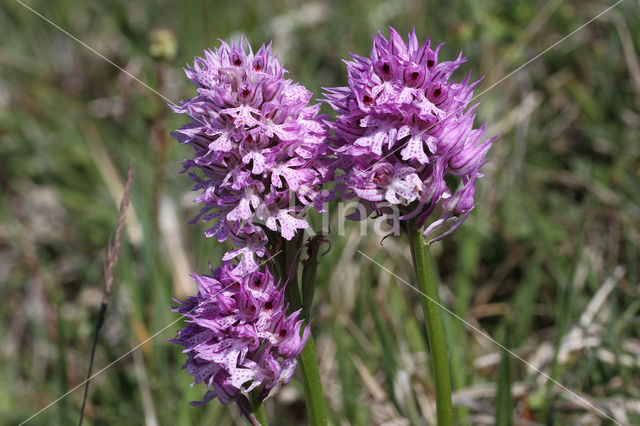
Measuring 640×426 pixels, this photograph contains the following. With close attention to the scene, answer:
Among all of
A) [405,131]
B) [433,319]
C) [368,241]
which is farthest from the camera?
[368,241]

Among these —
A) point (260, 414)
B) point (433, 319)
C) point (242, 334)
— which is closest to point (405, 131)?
point (433, 319)

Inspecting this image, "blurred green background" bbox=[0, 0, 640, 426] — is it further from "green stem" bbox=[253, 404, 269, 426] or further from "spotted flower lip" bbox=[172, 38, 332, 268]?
"spotted flower lip" bbox=[172, 38, 332, 268]

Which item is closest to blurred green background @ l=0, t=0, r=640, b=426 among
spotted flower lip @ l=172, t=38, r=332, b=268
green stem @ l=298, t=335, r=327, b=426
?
green stem @ l=298, t=335, r=327, b=426

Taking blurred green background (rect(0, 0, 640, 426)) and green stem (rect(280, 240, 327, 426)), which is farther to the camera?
blurred green background (rect(0, 0, 640, 426))

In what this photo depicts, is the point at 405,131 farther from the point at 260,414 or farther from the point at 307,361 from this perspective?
the point at 260,414

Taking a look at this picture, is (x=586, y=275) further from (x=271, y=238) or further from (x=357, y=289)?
(x=271, y=238)

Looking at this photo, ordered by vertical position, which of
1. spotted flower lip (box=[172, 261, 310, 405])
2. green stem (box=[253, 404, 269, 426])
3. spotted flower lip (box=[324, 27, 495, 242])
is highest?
spotted flower lip (box=[324, 27, 495, 242])

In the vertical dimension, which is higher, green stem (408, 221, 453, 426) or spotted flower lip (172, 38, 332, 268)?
spotted flower lip (172, 38, 332, 268)
